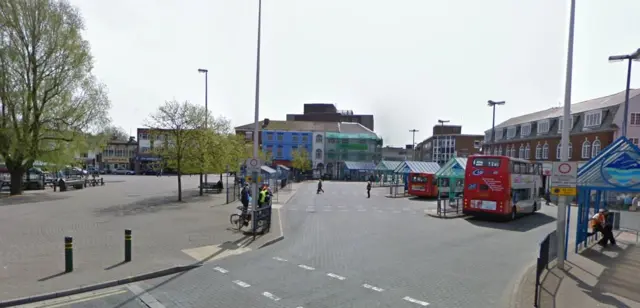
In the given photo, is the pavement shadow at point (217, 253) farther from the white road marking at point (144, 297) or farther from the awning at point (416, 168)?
the awning at point (416, 168)

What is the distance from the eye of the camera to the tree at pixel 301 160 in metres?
59.9

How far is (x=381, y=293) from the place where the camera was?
713 cm

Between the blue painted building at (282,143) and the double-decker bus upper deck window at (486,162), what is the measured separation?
50467 millimetres

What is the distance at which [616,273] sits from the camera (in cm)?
899

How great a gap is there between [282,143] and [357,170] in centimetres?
1517

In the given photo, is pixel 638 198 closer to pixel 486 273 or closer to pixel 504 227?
pixel 504 227

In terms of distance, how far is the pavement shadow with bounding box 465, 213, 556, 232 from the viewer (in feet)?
54.8

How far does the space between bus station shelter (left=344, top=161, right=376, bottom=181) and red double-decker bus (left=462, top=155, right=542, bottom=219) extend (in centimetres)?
4553

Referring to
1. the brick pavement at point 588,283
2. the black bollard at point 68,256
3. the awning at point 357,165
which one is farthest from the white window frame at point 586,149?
the black bollard at point 68,256

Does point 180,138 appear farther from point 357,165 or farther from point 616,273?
point 357,165

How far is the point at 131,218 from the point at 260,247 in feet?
26.4

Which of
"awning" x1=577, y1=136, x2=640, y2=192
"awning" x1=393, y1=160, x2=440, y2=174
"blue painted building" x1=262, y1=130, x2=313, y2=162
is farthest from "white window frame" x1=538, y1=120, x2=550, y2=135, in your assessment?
"blue painted building" x1=262, y1=130, x2=313, y2=162

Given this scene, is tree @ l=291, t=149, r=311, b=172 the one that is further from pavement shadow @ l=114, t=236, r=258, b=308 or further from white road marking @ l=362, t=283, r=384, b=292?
white road marking @ l=362, t=283, r=384, b=292

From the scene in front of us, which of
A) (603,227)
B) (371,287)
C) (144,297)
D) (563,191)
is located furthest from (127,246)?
(603,227)
